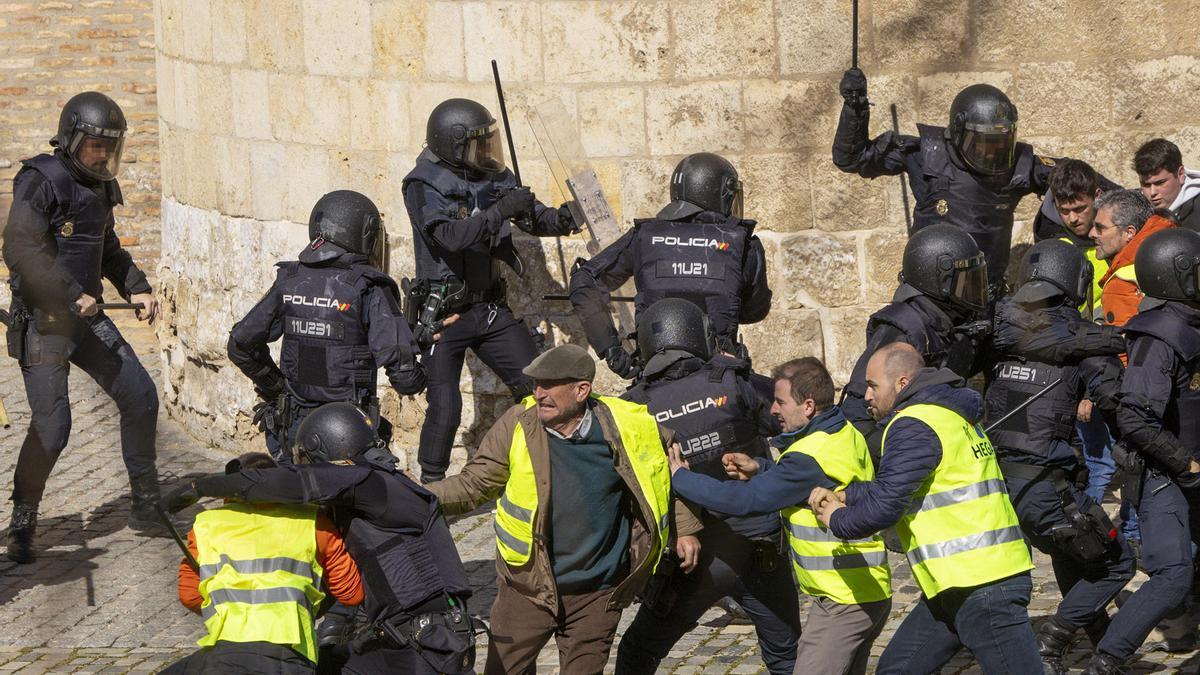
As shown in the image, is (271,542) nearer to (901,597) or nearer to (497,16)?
(901,597)

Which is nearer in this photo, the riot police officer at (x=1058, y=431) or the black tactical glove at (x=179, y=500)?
the black tactical glove at (x=179, y=500)

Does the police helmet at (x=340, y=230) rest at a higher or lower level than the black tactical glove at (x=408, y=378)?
higher

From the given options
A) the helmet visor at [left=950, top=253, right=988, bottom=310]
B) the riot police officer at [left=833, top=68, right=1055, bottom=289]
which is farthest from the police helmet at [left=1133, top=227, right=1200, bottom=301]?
the riot police officer at [left=833, top=68, right=1055, bottom=289]

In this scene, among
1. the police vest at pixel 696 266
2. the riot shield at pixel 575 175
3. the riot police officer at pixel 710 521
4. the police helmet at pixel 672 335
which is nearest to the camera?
the riot police officer at pixel 710 521

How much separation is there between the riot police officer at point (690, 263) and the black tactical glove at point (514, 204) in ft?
1.78

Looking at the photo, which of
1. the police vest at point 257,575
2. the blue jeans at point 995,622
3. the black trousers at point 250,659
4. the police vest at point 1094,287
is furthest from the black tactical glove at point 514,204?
the black trousers at point 250,659

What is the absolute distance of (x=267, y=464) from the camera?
568cm

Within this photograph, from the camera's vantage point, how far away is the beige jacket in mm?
5773

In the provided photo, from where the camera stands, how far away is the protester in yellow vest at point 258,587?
531 cm

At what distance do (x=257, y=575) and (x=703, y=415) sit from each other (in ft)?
5.98

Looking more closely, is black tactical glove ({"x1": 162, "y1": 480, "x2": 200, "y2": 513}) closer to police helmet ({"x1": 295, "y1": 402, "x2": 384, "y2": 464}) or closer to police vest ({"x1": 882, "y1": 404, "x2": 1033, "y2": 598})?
police helmet ({"x1": 295, "y1": 402, "x2": 384, "y2": 464})

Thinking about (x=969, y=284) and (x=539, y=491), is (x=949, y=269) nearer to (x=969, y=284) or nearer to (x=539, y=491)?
(x=969, y=284)

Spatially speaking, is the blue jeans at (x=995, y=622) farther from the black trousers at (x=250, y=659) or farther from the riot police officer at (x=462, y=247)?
the riot police officer at (x=462, y=247)

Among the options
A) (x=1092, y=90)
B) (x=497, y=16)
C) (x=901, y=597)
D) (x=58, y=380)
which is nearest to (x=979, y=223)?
(x=1092, y=90)
